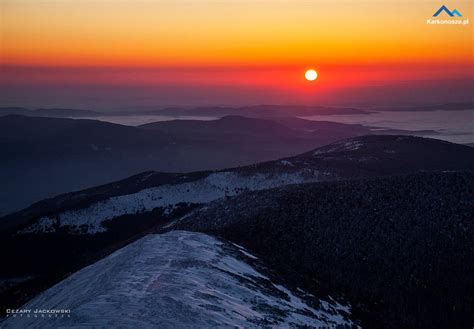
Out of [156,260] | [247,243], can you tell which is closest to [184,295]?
[156,260]

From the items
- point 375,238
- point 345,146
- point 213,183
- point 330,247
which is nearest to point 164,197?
point 213,183

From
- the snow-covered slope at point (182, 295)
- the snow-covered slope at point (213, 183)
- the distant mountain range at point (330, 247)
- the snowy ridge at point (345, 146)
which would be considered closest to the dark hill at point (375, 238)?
the distant mountain range at point (330, 247)

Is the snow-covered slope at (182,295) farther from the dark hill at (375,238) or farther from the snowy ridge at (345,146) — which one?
the snowy ridge at (345,146)

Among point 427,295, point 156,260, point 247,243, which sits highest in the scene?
point 156,260

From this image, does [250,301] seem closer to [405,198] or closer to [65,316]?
[65,316]

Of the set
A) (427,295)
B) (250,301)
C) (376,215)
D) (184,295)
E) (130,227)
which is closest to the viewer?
(184,295)

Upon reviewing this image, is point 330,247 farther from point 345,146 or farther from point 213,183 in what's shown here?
point 345,146
